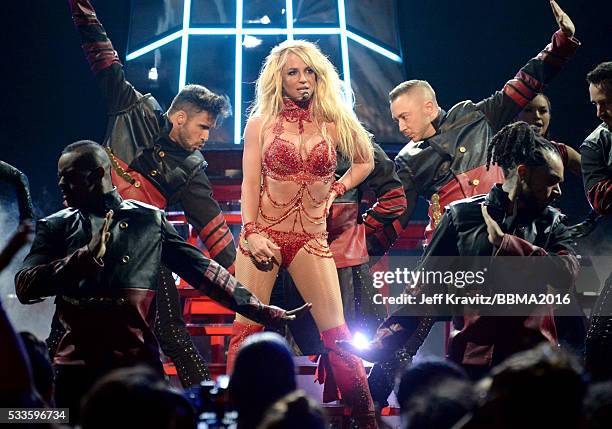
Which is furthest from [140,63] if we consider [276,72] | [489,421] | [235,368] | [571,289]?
[489,421]

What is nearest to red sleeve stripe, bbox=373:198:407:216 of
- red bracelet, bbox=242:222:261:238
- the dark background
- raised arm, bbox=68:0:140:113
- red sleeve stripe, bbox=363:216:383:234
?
red sleeve stripe, bbox=363:216:383:234

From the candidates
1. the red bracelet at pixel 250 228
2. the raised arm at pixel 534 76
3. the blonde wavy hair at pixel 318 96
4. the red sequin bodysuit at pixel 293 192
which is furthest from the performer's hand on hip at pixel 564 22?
the red bracelet at pixel 250 228

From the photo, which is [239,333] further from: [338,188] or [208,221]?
[208,221]

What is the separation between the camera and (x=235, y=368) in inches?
105

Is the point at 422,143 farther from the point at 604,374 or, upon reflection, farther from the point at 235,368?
the point at 235,368

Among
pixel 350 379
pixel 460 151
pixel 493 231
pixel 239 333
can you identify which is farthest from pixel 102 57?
pixel 493 231

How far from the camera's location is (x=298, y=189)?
4977 millimetres

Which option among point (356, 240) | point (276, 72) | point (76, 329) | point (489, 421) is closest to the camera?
point (489, 421)

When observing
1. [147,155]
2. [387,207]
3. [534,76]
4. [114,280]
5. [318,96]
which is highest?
[534,76]

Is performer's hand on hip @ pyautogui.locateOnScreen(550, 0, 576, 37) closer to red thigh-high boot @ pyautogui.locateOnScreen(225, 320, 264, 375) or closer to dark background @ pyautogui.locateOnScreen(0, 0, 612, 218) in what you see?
dark background @ pyautogui.locateOnScreen(0, 0, 612, 218)

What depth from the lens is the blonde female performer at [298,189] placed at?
4863 mm

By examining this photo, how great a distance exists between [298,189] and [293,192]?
0.11 feet

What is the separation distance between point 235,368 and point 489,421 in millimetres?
1011

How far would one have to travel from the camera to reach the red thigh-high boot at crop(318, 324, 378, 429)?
4668 millimetres
